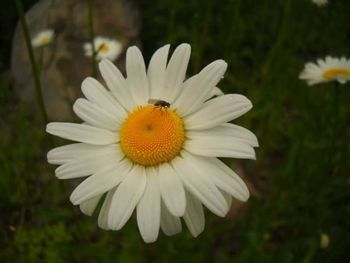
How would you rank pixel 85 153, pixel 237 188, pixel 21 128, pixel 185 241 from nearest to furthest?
pixel 237 188
pixel 85 153
pixel 185 241
pixel 21 128

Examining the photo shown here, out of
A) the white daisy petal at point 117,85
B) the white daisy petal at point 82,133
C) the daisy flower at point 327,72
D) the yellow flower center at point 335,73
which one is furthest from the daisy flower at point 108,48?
the white daisy petal at point 82,133

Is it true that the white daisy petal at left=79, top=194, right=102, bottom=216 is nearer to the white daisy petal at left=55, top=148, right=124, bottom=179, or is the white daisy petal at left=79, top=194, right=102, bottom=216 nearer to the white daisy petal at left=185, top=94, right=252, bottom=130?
the white daisy petal at left=55, top=148, right=124, bottom=179

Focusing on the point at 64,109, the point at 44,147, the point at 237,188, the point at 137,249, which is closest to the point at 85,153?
the point at 237,188

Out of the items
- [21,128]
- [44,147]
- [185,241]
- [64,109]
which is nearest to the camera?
[185,241]

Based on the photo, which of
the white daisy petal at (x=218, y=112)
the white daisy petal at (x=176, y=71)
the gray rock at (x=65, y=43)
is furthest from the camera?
the gray rock at (x=65, y=43)

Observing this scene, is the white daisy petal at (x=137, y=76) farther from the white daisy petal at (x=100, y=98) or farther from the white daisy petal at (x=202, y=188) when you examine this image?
the white daisy petal at (x=202, y=188)

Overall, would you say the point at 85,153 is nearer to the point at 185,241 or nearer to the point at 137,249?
the point at 137,249
